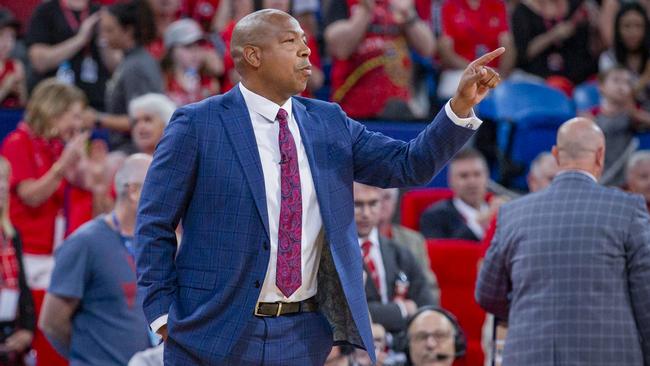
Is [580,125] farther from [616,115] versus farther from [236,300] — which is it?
[616,115]

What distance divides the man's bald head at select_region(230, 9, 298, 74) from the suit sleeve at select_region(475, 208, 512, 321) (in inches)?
66.3

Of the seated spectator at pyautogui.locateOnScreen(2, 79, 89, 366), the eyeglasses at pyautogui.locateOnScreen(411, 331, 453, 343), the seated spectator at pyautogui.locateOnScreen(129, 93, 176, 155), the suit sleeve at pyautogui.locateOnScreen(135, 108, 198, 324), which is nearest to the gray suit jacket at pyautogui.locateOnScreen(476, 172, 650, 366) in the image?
the eyeglasses at pyautogui.locateOnScreen(411, 331, 453, 343)

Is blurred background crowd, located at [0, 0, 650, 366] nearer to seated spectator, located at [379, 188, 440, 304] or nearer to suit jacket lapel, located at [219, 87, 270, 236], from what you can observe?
seated spectator, located at [379, 188, 440, 304]

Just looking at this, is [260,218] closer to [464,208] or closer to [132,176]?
[132,176]

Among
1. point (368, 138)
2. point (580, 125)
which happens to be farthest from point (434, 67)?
point (368, 138)

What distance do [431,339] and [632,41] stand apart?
491 cm

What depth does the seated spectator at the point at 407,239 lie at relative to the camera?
262 inches

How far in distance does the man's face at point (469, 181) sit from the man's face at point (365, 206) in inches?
62.5

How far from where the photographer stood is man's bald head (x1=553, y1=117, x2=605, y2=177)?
4.98 m

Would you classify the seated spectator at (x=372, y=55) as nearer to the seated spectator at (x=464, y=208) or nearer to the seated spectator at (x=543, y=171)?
the seated spectator at (x=464, y=208)

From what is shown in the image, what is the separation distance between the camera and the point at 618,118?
923cm

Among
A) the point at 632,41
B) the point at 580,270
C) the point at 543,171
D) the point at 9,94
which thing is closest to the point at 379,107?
the point at 543,171

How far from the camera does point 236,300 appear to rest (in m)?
3.69

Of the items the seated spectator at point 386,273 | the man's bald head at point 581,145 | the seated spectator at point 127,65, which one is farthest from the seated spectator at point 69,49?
the man's bald head at point 581,145
